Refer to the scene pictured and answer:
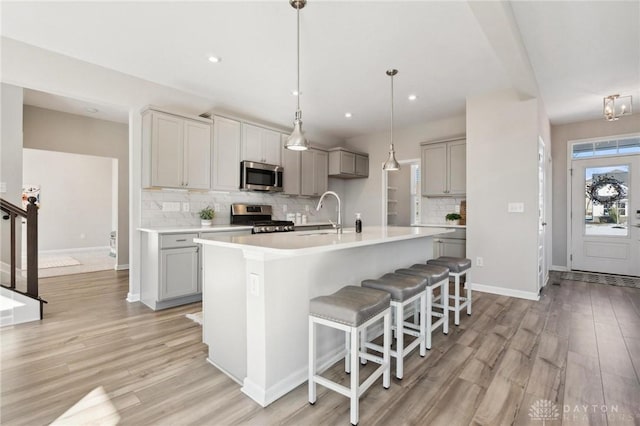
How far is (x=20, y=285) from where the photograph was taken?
312cm

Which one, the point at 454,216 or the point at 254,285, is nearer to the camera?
the point at 254,285

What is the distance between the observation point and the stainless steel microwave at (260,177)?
14.8ft

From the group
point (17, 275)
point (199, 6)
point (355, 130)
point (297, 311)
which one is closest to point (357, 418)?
point (297, 311)

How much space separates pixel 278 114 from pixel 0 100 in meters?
3.32

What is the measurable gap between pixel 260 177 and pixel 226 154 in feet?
2.07

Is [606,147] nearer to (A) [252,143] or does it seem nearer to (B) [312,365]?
(A) [252,143]

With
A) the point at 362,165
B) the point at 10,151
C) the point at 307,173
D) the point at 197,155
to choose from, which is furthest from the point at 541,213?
the point at 10,151

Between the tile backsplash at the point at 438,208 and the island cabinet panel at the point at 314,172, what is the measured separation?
1901 mm

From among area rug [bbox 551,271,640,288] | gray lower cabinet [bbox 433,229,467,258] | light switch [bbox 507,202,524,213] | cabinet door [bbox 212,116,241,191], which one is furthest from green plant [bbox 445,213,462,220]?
cabinet door [bbox 212,116,241,191]

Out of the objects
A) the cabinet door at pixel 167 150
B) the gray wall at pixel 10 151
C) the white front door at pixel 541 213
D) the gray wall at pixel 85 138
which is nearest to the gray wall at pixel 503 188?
the white front door at pixel 541 213

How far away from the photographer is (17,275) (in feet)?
10.4

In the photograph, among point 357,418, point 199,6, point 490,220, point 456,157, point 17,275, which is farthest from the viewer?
point 456,157

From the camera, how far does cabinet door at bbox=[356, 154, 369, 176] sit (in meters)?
6.10

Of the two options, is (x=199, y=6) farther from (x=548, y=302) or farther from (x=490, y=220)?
(x=548, y=302)
